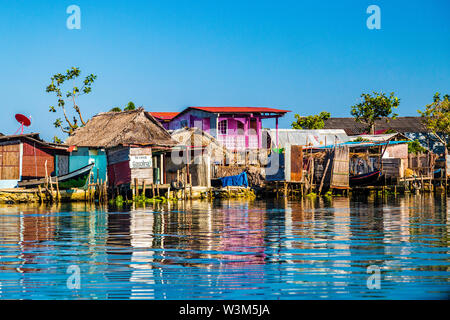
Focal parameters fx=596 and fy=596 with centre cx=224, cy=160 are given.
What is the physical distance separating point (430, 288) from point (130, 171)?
83.0 ft

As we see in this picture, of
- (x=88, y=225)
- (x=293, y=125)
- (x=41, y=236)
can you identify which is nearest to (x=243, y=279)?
(x=41, y=236)

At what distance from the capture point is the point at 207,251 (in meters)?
9.15

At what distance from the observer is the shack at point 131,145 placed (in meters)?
30.5

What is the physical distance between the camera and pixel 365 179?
35.6m

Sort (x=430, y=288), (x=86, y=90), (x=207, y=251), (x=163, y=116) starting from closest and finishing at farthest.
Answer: (x=430, y=288) < (x=207, y=251) < (x=86, y=90) < (x=163, y=116)

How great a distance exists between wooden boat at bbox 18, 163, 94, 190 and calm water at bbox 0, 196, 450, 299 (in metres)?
16.4

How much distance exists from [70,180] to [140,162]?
362 centimetres

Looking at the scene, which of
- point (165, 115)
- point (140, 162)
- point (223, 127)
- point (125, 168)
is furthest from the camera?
point (165, 115)

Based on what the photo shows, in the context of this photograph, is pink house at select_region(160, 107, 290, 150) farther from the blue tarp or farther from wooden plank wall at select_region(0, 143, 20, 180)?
wooden plank wall at select_region(0, 143, 20, 180)

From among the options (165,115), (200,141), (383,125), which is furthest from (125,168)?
(383,125)

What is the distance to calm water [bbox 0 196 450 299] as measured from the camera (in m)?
6.18

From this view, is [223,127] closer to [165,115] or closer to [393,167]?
[165,115]
